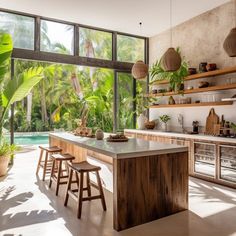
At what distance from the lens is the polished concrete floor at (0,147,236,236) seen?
265 centimetres

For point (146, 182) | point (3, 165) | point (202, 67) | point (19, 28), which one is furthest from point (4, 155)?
point (202, 67)

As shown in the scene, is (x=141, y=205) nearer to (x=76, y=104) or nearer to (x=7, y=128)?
(x=7, y=128)

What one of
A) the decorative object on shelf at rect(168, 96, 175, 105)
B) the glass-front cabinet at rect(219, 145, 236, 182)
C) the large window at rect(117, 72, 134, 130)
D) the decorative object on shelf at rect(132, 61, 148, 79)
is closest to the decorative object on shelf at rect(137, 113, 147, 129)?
the large window at rect(117, 72, 134, 130)

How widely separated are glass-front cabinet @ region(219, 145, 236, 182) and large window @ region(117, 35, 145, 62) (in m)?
3.74

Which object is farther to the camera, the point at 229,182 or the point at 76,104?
the point at 76,104

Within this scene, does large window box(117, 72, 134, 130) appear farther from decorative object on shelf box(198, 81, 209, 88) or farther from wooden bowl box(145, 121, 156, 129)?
decorative object on shelf box(198, 81, 209, 88)

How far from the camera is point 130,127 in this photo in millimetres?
7160

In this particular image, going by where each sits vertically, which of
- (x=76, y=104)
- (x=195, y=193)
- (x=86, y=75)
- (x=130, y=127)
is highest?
(x=86, y=75)

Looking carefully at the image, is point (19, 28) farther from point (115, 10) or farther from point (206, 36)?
point (206, 36)

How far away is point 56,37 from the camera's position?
5965 mm

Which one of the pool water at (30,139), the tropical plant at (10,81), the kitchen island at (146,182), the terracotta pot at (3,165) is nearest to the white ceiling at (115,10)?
the tropical plant at (10,81)

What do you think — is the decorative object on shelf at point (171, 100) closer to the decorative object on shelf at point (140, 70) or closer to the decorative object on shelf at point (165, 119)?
the decorative object on shelf at point (165, 119)

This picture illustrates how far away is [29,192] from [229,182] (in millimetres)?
3264

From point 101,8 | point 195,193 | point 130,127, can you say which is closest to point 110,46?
point 101,8
